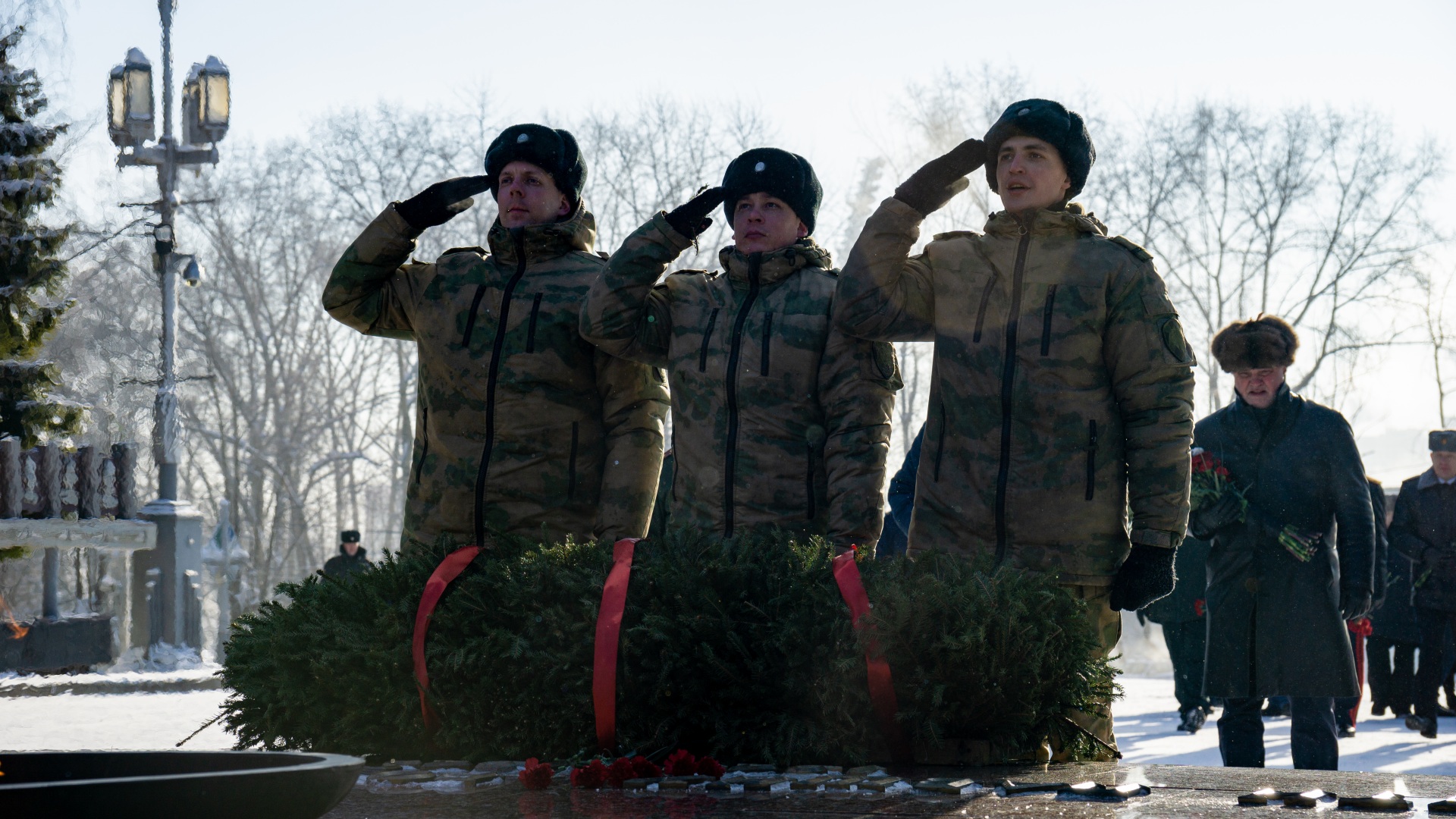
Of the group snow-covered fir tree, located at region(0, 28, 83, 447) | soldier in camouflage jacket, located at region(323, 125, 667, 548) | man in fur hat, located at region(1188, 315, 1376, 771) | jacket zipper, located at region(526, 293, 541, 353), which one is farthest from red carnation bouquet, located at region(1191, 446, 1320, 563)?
snow-covered fir tree, located at region(0, 28, 83, 447)

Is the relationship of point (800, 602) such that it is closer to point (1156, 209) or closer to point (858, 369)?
point (858, 369)

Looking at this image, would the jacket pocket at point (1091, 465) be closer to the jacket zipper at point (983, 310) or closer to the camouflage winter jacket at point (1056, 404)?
the camouflage winter jacket at point (1056, 404)

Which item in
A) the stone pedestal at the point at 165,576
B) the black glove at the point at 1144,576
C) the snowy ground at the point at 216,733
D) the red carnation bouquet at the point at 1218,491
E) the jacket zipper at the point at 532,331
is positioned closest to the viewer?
the black glove at the point at 1144,576

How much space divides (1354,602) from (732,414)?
2.76 meters

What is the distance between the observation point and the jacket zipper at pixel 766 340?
489 centimetres

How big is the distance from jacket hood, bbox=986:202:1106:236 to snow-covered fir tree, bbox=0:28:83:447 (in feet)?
44.2

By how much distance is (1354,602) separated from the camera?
A: 6.16 metres

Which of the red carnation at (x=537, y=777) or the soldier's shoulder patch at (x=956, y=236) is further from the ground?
the soldier's shoulder patch at (x=956, y=236)

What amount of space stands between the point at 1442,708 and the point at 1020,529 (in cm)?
1006

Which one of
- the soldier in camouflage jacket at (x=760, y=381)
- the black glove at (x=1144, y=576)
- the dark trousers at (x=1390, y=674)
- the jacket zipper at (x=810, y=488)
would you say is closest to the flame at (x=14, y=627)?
the dark trousers at (x=1390, y=674)

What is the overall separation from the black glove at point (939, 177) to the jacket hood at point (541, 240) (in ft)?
3.50

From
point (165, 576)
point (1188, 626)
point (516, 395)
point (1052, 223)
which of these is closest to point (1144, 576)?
point (1052, 223)

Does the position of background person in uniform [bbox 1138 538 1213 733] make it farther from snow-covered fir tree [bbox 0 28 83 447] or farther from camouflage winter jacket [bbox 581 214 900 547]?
snow-covered fir tree [bbox 0 28 83 447]

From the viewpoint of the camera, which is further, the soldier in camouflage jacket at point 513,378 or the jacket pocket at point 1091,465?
the soldier in camouflage jacket at point 513,378
